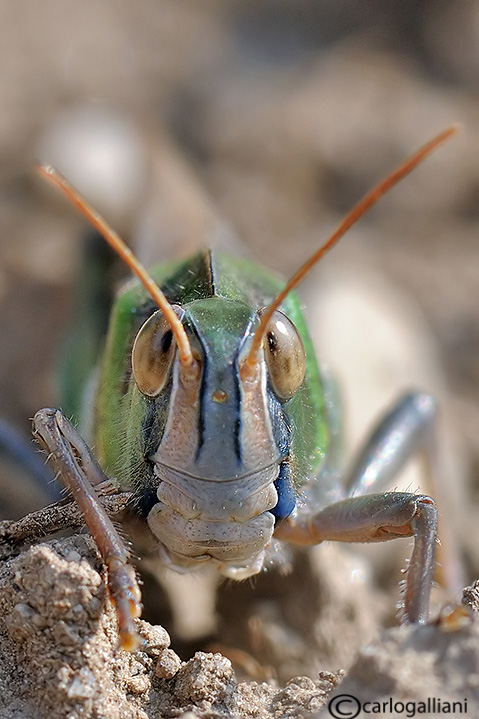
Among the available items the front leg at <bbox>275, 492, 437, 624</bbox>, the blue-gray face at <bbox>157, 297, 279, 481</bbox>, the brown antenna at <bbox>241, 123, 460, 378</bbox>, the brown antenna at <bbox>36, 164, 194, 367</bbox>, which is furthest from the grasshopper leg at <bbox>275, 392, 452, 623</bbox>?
the brown antenna at <bbox>36, 164, 194, 367</bbox>

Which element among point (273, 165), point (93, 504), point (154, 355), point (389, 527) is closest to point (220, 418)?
point (154, 355)

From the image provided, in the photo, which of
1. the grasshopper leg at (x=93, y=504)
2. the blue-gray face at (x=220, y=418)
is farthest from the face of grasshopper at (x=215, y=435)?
the grasshopper leg at (x=93, y=504)

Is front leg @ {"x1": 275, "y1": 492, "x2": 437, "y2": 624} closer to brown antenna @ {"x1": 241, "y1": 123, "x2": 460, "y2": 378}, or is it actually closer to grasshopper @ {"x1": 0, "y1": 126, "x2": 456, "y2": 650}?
grasshopper @ {"x1": 0, "y1": 126, "x2": 456, "y2": 650}

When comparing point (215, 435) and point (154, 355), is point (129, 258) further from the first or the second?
point (215, 435)

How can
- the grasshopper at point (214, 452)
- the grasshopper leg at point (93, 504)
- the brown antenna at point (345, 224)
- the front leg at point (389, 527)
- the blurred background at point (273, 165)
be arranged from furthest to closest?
1. the blurred background at point (273, 165)
2. the front leg at point (389, 527)
3. the grasshopper at point (214, 452)
4. the grasshopper leg at point (93, 504)
5. the brown antenna at point (345, 224)

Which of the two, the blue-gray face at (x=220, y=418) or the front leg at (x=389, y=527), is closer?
the blue-gray face at (x=220, y=418)

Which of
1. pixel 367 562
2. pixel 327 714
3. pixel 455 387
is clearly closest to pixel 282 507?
pixel 327 714

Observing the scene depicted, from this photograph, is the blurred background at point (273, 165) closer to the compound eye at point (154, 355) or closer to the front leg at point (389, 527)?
the front leg at point (389, 527)

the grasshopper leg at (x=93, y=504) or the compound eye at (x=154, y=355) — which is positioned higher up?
the compound eye at (x=154, y=355)
